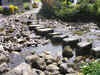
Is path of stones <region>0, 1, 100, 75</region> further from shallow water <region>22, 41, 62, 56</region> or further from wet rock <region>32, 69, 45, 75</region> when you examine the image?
shallow water <region>22, 41, 62, 56</region>

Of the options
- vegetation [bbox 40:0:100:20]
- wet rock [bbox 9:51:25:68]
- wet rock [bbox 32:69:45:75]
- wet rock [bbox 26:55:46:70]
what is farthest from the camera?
vegetation [bbox 40:0:100:20]

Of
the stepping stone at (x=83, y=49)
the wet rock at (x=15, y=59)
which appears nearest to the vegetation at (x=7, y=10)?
the wet rock at (x=15, y=59)

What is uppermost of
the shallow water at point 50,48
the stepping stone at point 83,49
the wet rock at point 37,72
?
the wet rock at point 37,72

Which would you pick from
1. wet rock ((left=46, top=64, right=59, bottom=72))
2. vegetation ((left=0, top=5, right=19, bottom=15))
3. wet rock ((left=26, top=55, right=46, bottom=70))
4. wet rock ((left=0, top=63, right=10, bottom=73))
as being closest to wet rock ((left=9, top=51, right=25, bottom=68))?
wet rock ((left=0, top=63, right=10, bottom=73))

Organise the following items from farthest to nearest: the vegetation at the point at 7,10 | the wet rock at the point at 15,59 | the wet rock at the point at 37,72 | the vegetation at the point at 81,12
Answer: the vegetation at the point at 7,10, the vegetation at the point at 81,12, the wet rock at the point at 15,59, the wet rock at the point at 37,72

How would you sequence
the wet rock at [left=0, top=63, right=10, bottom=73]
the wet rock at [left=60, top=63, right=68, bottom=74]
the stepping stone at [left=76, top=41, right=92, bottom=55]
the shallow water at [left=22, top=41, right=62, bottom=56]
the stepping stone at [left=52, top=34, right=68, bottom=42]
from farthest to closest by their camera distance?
1. the stepping stone at [left=52, top=34, right=68, bottom=42]
2. the shallow water at [left=22, top=41, right=62, bottom=56]
3. the stepping stone at [left=76, top=41, right=92, bottom=55]
4. the wet rock at [left=0, top=63, right=10, bottom=73]
5. the wet rock at [left=60, top=63, right=68, bottom=74]

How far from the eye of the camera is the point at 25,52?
41.9 feet

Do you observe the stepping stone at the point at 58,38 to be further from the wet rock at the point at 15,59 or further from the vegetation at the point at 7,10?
the vegetation at the point at 7,10

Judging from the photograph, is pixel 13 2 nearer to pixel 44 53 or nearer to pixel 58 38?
pixel 58 38

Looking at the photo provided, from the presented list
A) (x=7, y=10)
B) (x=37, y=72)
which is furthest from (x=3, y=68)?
(x=7, y=10)

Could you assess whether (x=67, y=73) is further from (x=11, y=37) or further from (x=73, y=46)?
(x=11, y=37)

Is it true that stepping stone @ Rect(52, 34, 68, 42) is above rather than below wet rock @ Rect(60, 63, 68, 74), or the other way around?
below

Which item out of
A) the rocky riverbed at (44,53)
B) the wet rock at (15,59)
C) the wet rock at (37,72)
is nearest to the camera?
the wet rock at (37,72)

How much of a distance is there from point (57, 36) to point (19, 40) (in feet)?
9.65
